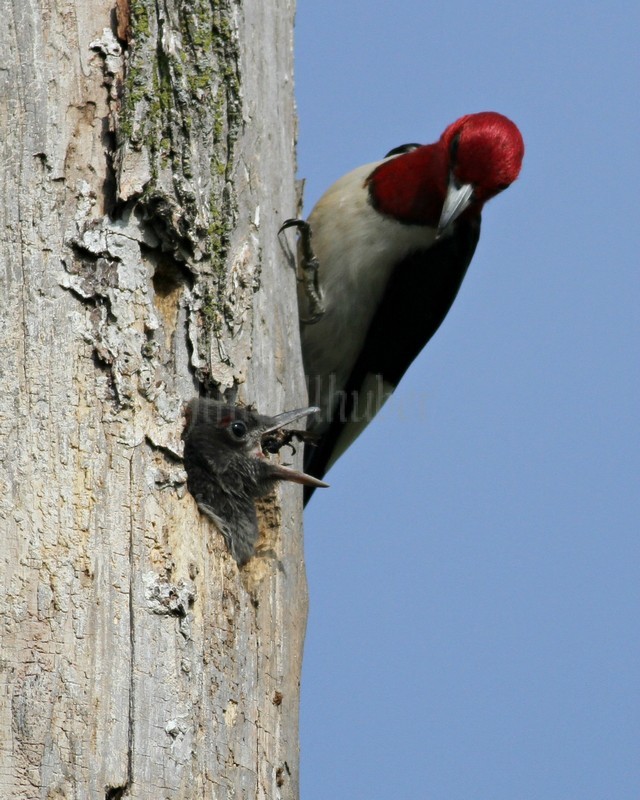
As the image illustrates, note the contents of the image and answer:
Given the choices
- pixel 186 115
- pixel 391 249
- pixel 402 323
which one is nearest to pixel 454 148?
pixel 391 249

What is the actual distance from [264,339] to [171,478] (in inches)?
22.2

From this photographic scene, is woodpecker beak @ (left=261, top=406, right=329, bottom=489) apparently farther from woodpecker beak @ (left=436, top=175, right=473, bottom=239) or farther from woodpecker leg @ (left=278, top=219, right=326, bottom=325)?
woodpecker beak @ (left=436, top=175, right=473, bottom=239)

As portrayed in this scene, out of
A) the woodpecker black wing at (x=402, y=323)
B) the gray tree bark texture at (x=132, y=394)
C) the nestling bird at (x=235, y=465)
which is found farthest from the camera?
the woodpecker black wing at (x=402, y=323)

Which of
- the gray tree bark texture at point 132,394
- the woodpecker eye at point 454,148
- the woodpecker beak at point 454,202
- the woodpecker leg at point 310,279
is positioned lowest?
the gray tree bark texture at point 132,394

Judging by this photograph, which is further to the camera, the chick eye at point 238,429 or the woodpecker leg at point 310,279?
the woodpecker leg at point 310,279

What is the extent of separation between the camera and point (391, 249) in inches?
166

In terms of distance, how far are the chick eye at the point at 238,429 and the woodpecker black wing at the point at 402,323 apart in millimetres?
1251

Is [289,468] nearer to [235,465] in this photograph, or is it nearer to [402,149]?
[235,465]

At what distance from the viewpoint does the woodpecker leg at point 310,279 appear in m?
3.85

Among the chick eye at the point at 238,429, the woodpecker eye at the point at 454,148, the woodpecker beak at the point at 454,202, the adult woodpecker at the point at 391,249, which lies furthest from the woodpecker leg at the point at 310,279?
the chick eye at the point at 238,429

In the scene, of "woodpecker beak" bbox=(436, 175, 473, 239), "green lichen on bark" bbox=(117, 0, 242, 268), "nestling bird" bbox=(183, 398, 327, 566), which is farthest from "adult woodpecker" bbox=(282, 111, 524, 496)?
"green lichen on bark" bbox=(117, 0, 242, 268)

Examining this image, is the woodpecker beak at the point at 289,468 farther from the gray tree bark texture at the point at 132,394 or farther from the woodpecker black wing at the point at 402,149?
the woodpecker black wing at the point at 402,149

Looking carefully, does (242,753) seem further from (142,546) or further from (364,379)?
(364,379)

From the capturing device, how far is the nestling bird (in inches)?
113
